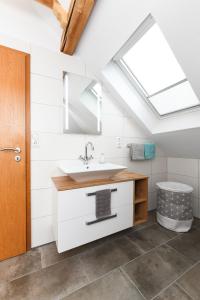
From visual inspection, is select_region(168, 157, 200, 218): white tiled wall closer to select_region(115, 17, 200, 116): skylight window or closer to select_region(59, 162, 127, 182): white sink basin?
select_region(115, 17, 200, 116): skylight window

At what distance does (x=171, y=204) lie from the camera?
6.13 ft

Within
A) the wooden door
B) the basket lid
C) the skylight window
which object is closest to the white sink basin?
the wooden door

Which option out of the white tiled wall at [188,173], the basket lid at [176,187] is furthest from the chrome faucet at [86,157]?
the white tiled wall at [188,173]

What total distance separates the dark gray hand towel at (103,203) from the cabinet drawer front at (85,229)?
72 millimetres

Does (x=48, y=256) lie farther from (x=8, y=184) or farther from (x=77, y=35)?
(x=77, y=35)

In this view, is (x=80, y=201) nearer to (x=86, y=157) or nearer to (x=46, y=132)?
(x=86, y=157)

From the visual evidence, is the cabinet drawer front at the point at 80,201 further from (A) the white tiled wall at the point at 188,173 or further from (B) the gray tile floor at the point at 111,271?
(A) the white tiled wall at the point at 188,173

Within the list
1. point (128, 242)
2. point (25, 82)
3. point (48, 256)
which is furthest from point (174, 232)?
point (25, 82)

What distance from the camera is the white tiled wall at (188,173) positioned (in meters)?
2.18

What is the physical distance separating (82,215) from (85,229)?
0.14 meters

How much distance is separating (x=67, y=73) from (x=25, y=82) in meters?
0.48

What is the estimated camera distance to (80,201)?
128 centimetres

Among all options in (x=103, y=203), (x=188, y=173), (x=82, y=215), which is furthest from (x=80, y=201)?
(x=188, y=173)

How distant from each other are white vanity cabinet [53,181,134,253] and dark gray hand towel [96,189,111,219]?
39mm
